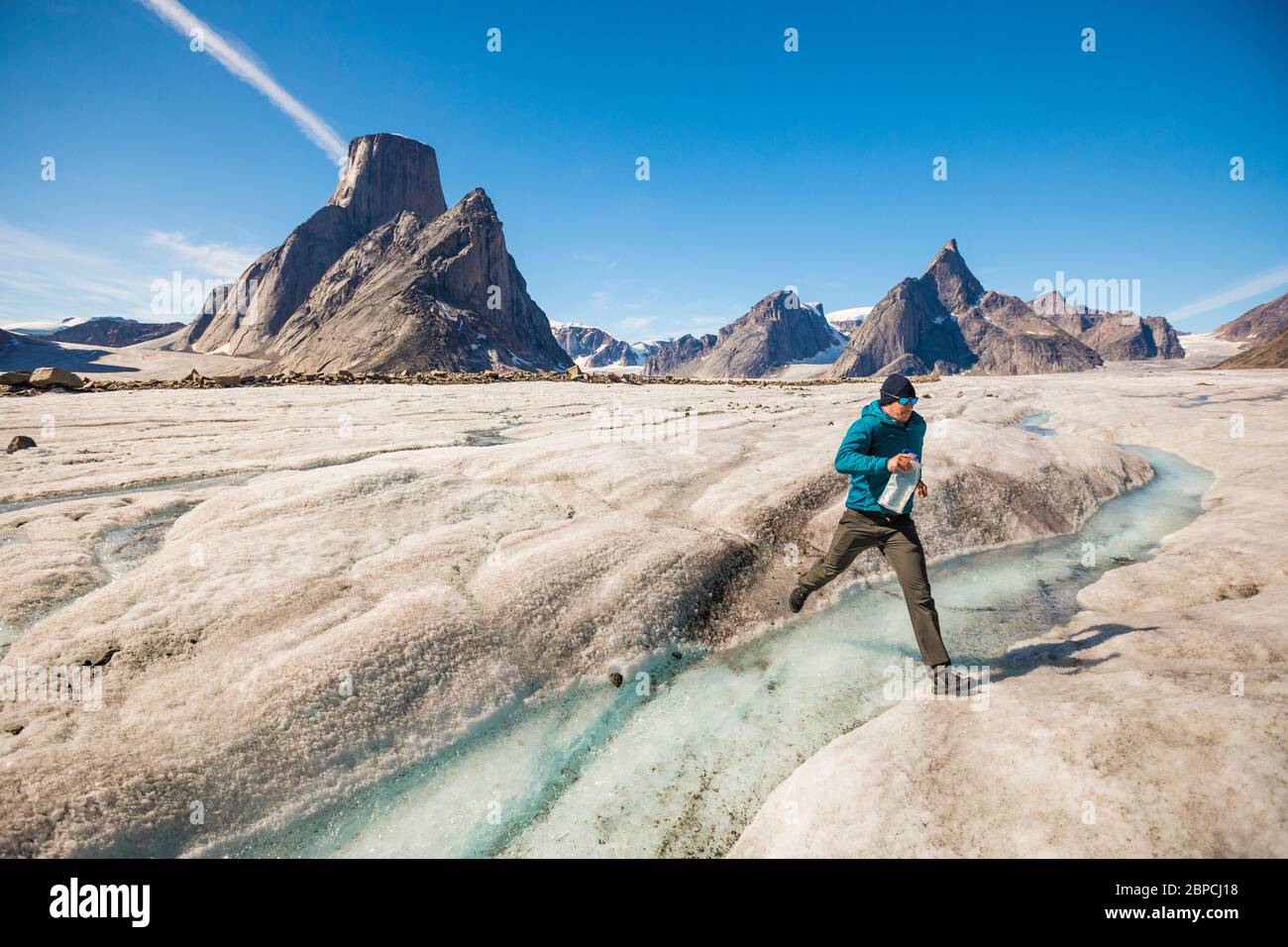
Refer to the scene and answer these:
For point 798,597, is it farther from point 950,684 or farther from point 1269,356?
point 1269,356

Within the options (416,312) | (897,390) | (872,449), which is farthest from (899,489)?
(416,312)

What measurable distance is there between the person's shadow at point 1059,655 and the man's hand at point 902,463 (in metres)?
3.16

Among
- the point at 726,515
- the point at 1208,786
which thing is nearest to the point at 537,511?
the point at 726,515

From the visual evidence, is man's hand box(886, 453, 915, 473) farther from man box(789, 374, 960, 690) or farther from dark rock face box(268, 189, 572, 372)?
dark rock face box(268, 189, 572, 372)

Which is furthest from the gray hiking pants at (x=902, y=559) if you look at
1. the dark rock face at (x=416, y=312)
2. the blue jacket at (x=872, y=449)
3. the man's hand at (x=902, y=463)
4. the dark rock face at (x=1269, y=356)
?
the dark rock face at (x=1269, y=356)

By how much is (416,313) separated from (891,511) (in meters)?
173

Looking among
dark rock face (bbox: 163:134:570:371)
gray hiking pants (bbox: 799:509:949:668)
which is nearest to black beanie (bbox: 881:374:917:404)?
gray hiking pants (bbox: 799:509:949:668)

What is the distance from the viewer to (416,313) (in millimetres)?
156750

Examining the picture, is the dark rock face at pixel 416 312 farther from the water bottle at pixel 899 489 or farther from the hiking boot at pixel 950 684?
the hiking boot at pixel 950 684

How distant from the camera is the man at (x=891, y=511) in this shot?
7152 mm

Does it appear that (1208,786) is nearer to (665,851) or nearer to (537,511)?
(665,851)

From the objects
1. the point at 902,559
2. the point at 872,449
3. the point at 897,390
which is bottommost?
the point at 902,559

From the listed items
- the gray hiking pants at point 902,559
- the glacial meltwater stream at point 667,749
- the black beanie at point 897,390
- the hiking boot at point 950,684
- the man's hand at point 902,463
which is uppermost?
the black beanie at point 897,390

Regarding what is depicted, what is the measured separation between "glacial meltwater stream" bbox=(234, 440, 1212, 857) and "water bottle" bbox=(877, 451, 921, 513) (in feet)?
8.28
